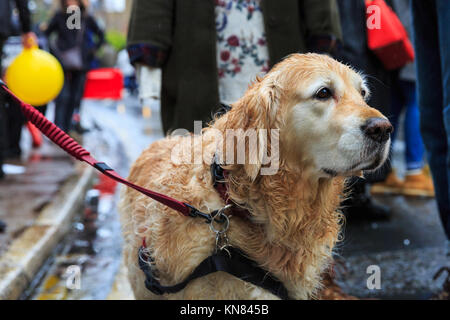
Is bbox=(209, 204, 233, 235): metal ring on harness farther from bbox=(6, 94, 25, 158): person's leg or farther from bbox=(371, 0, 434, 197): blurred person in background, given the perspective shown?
bbox=(6, 94, 25, 158): person's leg

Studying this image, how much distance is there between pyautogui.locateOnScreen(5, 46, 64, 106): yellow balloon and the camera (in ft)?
12.6

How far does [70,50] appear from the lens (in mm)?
8086

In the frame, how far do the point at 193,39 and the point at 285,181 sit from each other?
53.6 inches

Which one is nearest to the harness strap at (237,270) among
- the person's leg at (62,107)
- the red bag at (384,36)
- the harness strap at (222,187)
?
the harness strap at (222,187)

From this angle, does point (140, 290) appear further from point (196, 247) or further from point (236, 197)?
point (236, 197)

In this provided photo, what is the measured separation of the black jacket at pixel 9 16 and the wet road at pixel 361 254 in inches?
78.2

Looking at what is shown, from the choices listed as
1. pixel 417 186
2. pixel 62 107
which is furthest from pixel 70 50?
pixel 417 186

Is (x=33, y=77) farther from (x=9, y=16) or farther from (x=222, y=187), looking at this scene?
(x=222, y=187)

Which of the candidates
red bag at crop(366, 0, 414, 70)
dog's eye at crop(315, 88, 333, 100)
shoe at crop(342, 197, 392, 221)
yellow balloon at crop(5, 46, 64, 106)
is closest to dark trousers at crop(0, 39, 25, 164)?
yellow balloon at crop(5, 46, 64, 106)

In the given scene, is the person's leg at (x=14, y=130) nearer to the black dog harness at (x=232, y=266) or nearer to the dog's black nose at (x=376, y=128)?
the black dog harness at (x=232, y=266)

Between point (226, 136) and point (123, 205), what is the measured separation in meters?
1.08

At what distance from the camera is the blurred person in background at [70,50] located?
802 cm

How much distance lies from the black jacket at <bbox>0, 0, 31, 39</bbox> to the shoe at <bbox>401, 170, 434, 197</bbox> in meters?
4.45

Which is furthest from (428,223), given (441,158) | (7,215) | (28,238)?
(7,215)
